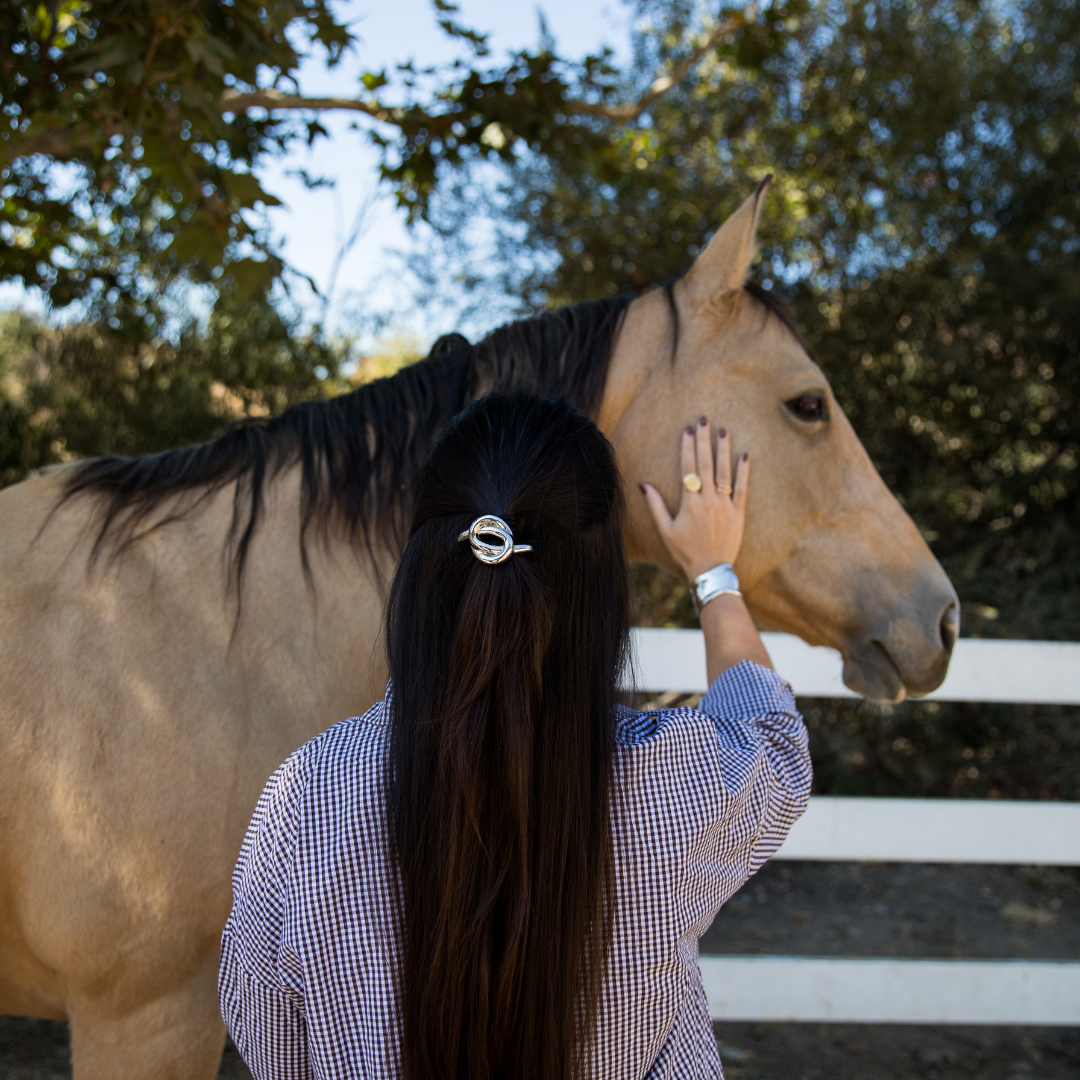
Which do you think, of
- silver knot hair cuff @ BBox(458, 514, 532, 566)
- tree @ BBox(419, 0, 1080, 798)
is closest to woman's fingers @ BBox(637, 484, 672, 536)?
silver knot hair cuff @ BBox(458, 514, 532, 566)

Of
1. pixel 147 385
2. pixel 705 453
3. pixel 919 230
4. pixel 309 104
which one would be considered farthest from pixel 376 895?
pixel 919 230

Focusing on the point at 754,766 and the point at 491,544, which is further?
the point at 754,766

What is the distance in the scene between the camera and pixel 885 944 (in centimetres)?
430

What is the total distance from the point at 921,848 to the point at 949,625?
1.53 meters

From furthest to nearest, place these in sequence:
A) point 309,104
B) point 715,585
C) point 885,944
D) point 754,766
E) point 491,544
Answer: point 885,944
point 309,104
point 715,585
point 754,766
point 491,544

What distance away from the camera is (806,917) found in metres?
4.65

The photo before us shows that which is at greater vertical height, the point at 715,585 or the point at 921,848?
the point at 715,585

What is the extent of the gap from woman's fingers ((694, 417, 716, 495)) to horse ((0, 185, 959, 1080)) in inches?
1.8

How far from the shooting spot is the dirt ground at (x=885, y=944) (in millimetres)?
3104

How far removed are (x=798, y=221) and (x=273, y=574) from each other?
4901 mm

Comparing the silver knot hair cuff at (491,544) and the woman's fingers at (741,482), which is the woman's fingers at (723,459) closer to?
the woman's fingers at (741,482)

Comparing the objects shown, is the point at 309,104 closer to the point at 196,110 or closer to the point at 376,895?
the point at 196,110

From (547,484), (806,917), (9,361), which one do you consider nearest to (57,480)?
(547,484)

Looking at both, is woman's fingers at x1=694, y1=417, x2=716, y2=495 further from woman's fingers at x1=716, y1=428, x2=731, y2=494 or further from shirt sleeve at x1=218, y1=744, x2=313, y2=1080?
shirt sleeve at x1=218, y1=744, x2=313, y2=1080
